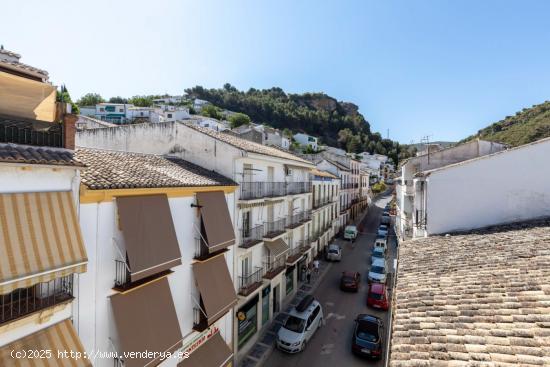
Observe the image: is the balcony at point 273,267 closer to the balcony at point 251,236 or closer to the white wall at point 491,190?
the balcony at point 251,236

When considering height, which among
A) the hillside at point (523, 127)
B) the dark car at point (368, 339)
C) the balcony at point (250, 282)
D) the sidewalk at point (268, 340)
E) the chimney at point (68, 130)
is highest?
the hillside at point (523, 127)

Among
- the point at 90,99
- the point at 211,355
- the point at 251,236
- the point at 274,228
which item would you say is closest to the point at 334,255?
the point at 274,228

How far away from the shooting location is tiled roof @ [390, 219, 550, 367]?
448cm

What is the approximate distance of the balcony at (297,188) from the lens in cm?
2091

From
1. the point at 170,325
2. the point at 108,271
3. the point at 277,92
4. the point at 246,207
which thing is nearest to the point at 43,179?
the point at 108,271

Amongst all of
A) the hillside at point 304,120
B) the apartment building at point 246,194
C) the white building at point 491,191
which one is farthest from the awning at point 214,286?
the hillside at point 304,120

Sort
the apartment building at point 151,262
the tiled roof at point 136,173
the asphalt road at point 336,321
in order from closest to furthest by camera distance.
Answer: the apartment building at point 151,262, the tiled roof at point 136,173, the asphalt road at point 336,321

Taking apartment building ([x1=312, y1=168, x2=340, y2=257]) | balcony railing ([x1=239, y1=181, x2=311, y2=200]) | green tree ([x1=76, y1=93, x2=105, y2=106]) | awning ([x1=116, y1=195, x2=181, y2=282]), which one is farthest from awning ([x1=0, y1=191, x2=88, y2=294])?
green tree ([x1=76, y1=93, x2=105, y2=106])

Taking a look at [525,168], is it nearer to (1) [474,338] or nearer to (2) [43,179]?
(1) [474,338]

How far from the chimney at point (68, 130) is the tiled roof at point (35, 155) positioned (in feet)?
0.56

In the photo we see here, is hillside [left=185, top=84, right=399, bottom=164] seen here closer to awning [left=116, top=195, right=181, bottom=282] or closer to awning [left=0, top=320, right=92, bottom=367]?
awning [left=116, top=195, right=181, bottom=282]

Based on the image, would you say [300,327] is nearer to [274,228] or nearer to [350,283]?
[274,228]

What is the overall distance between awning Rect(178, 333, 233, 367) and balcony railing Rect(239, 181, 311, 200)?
255 inches

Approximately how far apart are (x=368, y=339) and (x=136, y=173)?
13.7m
